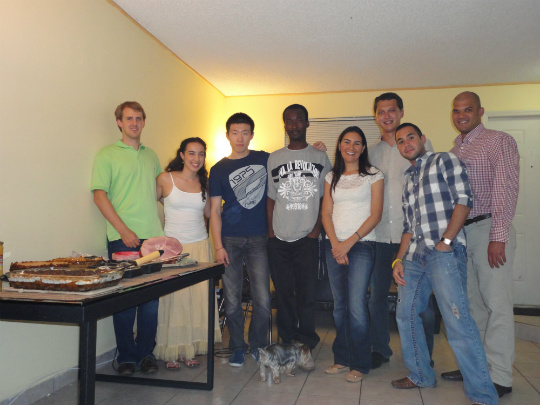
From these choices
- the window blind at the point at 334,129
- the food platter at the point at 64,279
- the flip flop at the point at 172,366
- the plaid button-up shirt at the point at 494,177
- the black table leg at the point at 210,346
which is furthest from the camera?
the window blind at the point at 334,129

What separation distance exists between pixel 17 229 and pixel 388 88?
4377mm

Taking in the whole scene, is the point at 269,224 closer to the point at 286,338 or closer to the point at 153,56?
the point at 286,338

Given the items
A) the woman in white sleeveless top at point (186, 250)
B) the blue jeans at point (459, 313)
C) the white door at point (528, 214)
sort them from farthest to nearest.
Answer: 1. the white door at point (528, 214)
2. the woman in white sleeveless top at point (186, 250)
3. the blue jeans at point (459, 313)

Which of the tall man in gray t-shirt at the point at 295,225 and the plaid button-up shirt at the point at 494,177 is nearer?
the plaid button-up shirt at the point at 494,177

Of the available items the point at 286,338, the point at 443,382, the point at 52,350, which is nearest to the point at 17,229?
the point at 52,350

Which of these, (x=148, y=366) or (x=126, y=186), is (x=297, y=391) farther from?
(x=126, y=186)

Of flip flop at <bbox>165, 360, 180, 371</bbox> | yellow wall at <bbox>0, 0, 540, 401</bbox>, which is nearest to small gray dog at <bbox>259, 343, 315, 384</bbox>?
flip flop at <bbox>165, 360, 180, 371</bbox>

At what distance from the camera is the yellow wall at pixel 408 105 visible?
17.1 ft

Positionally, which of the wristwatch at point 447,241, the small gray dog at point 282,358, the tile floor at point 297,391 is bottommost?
the tile floor at point 297,391

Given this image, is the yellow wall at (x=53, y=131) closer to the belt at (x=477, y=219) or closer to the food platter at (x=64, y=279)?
the food platter at (x=64, y=279)

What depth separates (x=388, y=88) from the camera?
5473 millimetres

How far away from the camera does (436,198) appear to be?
2.36 m

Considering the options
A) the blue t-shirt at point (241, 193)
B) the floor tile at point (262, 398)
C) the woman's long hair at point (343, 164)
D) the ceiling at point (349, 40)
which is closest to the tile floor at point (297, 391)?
the floor tile at point (262, 398)

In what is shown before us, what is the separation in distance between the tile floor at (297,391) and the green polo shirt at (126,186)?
931 millimetres
